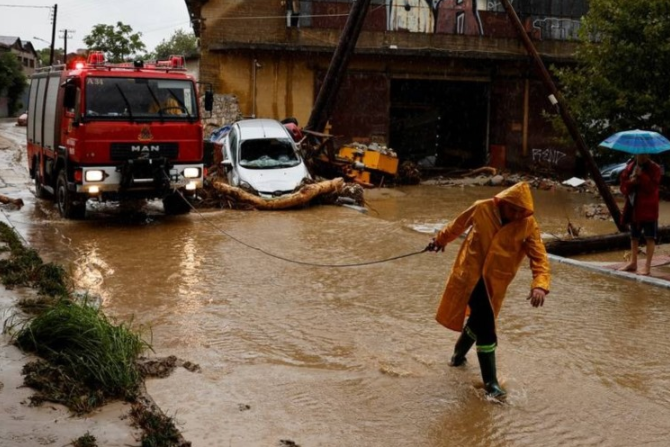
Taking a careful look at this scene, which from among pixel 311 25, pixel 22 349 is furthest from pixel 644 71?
pixel 22 349

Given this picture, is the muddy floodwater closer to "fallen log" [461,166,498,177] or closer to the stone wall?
the stone wall

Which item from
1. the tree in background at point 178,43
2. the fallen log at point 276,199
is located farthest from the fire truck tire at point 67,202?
the tree in background at point 178,43

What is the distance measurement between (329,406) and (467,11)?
24.5 meters

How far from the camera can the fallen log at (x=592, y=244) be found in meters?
11.8

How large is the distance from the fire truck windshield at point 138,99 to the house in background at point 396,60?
11821 millimetres

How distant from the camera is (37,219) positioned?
1377cm

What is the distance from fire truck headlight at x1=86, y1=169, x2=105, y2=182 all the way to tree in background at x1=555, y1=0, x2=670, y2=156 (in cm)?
1386

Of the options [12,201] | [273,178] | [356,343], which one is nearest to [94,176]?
[12,201]

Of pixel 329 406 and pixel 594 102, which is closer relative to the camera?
pixel 329 406

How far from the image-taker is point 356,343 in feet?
21.9

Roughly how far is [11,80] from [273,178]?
49699mm

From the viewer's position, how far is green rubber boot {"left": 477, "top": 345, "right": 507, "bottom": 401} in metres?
5.34

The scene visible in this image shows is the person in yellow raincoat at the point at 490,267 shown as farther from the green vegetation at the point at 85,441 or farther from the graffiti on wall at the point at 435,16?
the graffiti on wall at the point at 435,16

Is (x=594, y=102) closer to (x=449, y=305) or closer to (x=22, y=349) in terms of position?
(x=449, y=305)
